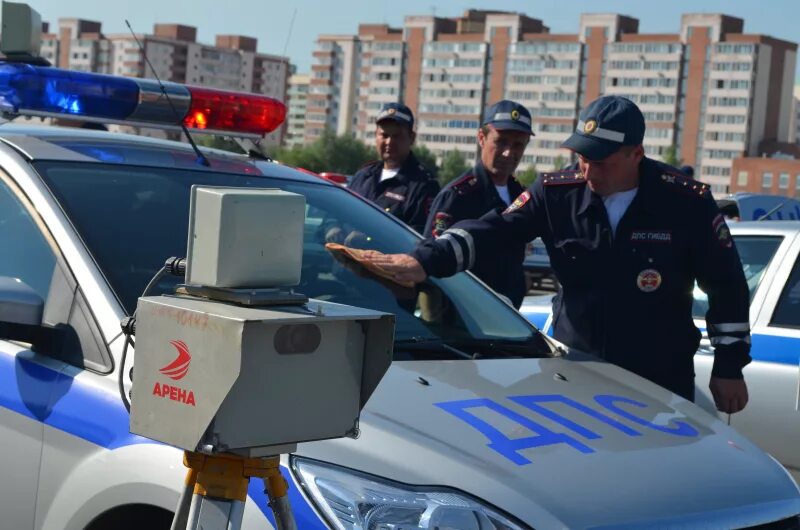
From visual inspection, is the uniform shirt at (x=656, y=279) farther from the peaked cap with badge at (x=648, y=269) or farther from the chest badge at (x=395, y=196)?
the chest badge at (x=395, y=196)

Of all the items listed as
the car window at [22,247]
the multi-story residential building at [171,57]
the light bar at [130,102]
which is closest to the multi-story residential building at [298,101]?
the multi-story residential building at [171,57]

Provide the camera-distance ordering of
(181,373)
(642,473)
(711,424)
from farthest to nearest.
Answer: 1. (711,424)
2. (642,473)
3. (181,373)

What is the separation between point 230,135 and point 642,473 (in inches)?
77.9

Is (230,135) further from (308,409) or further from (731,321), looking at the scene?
(308,409)

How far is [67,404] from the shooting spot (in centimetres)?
258

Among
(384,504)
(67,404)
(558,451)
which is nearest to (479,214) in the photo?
(558,451)

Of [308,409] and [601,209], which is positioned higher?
[601,209]

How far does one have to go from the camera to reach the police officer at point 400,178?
5992mm

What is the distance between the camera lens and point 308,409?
6.14 feet

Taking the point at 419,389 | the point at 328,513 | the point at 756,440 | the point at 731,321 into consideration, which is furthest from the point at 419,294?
the point at 756,440

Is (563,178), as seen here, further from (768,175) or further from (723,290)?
(768,175)

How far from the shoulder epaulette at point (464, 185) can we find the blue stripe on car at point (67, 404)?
8.56 ft

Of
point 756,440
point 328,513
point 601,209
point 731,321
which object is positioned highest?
point 601,209

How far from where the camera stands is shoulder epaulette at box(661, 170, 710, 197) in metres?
3.88
